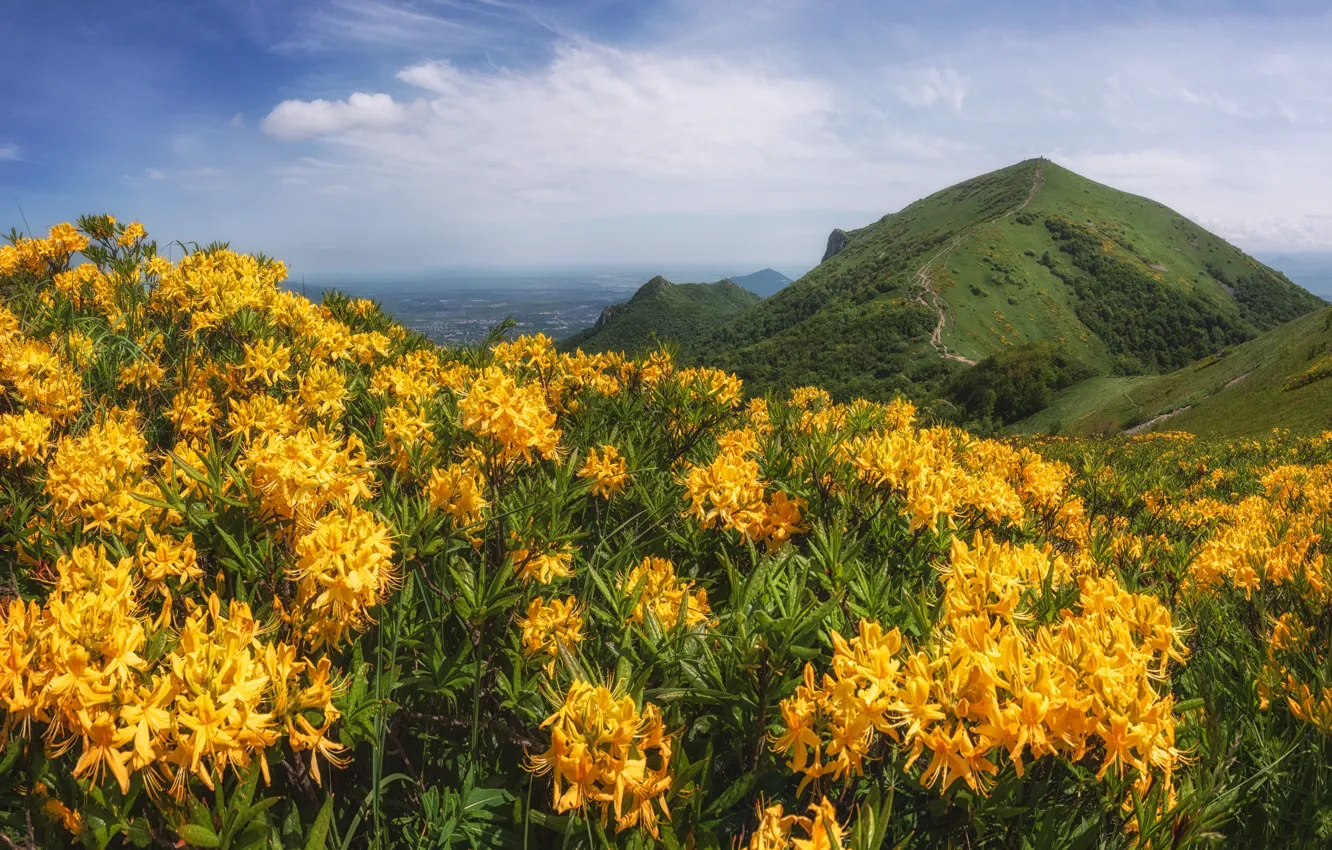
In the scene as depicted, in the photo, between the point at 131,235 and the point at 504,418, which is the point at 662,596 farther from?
the point at 131,235

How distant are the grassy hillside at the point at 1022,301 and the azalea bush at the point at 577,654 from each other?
236ft

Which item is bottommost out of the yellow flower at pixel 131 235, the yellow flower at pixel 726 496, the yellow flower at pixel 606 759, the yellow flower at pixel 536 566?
the yellow flower at pixel 606 759

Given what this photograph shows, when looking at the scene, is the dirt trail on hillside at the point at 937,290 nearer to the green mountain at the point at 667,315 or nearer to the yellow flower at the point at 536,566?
the green mountain at the point at 667,315

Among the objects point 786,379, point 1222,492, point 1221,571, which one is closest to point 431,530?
point 1221,571

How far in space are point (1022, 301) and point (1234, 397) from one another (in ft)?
249

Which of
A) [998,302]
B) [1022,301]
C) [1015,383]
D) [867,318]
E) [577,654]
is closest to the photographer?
[577,654]

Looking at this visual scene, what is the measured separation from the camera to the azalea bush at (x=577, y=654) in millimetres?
1410

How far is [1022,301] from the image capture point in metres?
99.8

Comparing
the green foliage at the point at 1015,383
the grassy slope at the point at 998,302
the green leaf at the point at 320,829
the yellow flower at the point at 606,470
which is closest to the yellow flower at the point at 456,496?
the yellow flower at the point at 606,470

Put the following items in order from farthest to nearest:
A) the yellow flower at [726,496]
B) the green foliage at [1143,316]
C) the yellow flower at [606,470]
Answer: the green foliage at [1143,316]
the yellow flower at [606,470]
the yellow flower at [726,496]

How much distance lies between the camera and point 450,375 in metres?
4.19

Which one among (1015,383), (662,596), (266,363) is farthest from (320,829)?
(1015,383)

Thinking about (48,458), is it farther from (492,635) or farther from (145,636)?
(492,635)

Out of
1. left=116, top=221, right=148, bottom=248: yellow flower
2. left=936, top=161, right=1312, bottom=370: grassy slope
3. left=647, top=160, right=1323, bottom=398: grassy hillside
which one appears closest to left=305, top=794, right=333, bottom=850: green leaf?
left=116, top=221, right=148, bottom=248: yellow flower
